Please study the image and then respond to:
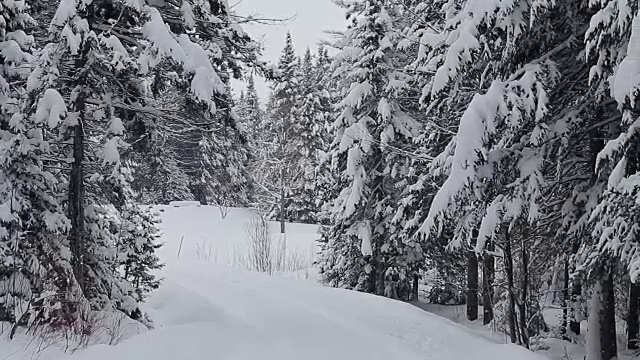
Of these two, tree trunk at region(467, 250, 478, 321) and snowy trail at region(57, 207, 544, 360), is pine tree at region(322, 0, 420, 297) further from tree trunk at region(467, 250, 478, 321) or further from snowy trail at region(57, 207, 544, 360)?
snowy trail at region(57, 207, 544, 360)

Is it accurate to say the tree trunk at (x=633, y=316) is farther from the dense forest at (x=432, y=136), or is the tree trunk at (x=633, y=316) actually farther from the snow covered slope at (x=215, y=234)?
the snow covered slope at (x=215, y=234)

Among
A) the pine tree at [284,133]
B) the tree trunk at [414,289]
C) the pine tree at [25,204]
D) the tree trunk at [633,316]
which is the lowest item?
the tree trunk at [414,289]

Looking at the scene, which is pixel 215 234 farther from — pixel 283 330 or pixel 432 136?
pixel 283 330

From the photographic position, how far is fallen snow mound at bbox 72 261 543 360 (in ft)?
18.4

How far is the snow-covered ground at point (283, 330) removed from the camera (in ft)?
17.8

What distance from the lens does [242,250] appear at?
2508cm

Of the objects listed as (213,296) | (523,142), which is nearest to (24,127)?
(213,296)

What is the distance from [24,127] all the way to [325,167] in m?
10.7

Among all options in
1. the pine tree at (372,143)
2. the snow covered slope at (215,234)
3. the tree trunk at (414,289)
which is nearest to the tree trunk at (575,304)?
the pine tree at (372,143)

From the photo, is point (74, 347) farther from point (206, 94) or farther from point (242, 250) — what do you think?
point (242, 250)

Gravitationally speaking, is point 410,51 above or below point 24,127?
above

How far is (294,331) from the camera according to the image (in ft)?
23.1

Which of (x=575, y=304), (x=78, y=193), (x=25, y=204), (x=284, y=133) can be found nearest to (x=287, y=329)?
(x=78, y=193)

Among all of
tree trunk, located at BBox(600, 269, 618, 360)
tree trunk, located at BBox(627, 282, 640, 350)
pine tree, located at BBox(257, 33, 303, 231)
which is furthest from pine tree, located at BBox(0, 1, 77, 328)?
pine tree, located at BBox(257, 33, 303, 231)
